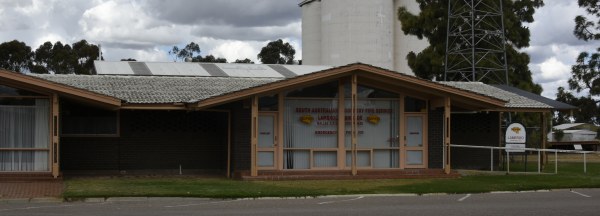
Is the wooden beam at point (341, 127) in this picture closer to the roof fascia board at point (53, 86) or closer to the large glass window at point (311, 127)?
the large glass window at point (311, 127)

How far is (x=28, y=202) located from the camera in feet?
52.6

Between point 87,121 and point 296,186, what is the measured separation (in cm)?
692

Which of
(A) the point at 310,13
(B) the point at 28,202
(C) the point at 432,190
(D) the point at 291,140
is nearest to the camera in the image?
(B) the point at 28,202

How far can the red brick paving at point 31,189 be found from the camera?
1696cm

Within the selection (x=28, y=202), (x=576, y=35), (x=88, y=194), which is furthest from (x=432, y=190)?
(x=576, y=35)

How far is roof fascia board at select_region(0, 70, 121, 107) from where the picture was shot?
781 inches

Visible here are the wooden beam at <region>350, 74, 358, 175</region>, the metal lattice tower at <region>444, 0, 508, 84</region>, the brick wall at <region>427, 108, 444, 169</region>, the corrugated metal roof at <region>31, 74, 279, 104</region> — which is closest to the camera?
the wooden beam at <region>350, 74, 358, 175</region>

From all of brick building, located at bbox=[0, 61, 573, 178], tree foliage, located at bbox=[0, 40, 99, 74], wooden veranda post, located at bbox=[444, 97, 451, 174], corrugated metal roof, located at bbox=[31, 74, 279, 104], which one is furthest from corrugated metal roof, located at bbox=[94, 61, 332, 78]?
tree foliage, located at bbox=[0, 40, 99, 74]

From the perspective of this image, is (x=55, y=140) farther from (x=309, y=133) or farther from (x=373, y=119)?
(x=373, y=119)

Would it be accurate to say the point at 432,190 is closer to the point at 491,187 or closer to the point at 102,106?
the point at 491,187

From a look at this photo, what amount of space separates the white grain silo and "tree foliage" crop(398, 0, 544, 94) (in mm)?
5897

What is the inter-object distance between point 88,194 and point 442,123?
11.0m

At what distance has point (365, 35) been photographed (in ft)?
171

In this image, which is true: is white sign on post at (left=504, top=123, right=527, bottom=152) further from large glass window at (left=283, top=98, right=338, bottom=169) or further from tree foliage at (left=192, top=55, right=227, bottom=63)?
tree foliage at (left=192, top=55, right=227, bottom=63)
